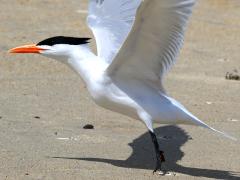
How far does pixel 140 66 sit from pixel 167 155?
3.17 ft

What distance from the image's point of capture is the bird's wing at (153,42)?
617cm

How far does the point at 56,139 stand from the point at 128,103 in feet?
3.14

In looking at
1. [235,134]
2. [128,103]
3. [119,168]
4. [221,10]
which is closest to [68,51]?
[128,103]

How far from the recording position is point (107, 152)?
6.96m

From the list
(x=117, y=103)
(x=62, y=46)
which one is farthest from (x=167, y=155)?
(x=62, y=46)

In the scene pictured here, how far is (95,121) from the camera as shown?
26.5 ft

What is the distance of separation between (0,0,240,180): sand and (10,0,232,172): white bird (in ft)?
1.40

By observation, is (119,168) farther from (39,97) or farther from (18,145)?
(39,97)

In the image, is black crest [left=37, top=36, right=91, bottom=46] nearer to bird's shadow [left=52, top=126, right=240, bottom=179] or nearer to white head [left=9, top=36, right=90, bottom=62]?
white head [left=9, top=36, right=90, bottom=62]

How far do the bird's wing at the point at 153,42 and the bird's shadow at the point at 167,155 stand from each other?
680 millimetres

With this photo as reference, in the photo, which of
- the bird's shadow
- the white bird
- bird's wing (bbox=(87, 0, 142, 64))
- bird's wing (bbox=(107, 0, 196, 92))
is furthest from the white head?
the bird's shadow

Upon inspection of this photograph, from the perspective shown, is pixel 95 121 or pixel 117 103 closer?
pixel 117 103

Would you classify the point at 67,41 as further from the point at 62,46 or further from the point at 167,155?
the point at 167,155

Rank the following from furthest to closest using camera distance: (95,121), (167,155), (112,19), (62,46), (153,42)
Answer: (95,121), (112,19), (167,155), (62,46), (153,42)
